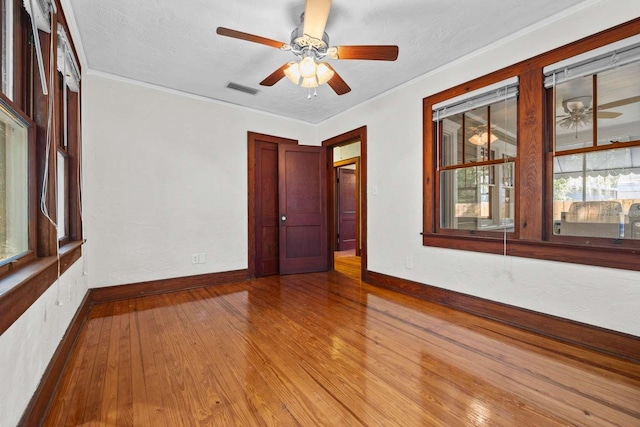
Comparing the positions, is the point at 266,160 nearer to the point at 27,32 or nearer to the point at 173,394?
the point at 27,32

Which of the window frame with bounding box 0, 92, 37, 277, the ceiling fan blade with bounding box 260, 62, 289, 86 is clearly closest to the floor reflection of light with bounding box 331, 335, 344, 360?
the window frame with bounding box 0, 92, 37, 277

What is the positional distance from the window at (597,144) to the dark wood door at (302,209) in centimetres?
300

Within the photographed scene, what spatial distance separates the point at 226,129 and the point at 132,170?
4.23 feet

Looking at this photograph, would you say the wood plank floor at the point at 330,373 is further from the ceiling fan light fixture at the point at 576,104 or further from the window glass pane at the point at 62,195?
the ceiling fan light fixture at the point at 576,104

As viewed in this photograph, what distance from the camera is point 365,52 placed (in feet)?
6.97

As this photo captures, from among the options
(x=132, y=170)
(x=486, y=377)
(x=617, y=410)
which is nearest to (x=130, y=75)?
(x=132, y=170)

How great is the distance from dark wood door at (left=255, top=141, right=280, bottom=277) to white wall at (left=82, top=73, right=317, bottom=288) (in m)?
0.26

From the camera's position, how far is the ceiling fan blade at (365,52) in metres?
2.07

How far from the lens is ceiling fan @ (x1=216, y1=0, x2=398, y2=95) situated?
1.87 m

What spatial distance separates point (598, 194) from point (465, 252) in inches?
43.4

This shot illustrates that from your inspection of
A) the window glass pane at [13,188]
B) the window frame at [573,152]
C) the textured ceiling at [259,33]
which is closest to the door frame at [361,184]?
the textured ceiling at [259,33]

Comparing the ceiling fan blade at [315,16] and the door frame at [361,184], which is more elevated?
the ceiling fan blade at [315,16]

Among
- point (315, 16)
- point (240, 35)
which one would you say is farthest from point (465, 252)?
point (240, 35)

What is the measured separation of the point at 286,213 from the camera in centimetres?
438
